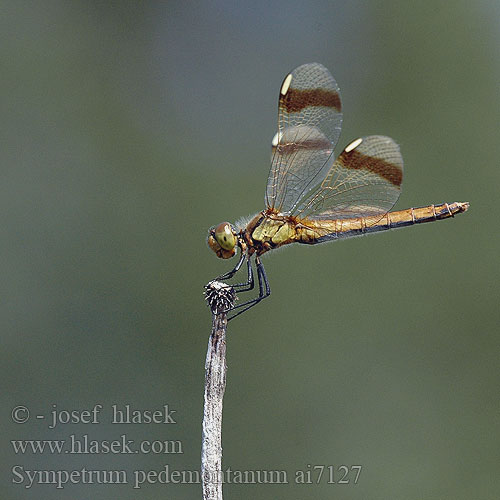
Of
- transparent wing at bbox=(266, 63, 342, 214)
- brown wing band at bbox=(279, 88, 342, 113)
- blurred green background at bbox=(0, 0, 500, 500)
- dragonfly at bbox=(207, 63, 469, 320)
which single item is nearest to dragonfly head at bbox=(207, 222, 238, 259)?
dragonfly at bbox=(207, 63, 469, 320)

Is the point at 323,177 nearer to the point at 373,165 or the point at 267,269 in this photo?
the point at 373,165

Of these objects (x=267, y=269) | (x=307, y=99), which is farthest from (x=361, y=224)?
(x=267, y=269)

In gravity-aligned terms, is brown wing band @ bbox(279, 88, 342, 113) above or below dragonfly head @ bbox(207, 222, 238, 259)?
above

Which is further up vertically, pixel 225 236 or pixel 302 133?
pixel 302 133

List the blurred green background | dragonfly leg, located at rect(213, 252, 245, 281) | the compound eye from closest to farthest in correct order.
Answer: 1. dragonfly leg, located at rect(213, 252, 245, 281)
2. the compound eye
3. the blurred green background

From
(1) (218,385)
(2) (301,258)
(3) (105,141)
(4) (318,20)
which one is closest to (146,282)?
(2) (301,258)

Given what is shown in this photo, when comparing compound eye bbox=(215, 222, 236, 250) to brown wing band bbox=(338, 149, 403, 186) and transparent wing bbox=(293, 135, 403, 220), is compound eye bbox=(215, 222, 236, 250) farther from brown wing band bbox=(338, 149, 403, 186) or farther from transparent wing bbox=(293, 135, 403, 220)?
brown wing band bbox=(338, 149, 403, 186)

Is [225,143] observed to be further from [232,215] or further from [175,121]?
[232,215]
